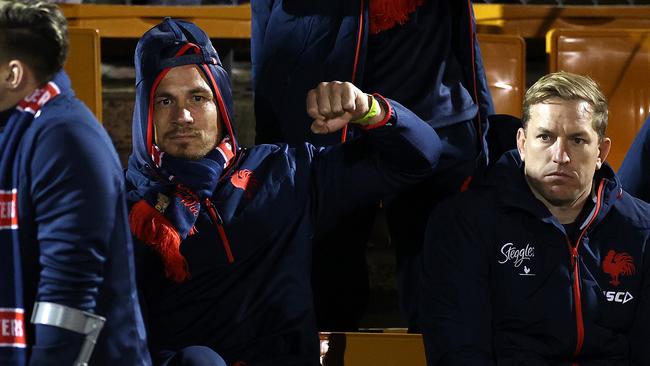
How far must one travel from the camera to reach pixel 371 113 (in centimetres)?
250

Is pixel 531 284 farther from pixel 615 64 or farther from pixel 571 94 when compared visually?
pixel 615 64

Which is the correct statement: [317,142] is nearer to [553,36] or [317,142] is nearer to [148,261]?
[148,261]

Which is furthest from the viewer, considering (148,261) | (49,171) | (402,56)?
(402,56)

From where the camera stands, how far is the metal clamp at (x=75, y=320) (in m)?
1.93

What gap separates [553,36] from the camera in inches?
155

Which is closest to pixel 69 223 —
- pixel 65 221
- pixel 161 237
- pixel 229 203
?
pixel 65 221

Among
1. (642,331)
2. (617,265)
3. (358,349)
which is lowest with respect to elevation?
(358,349)

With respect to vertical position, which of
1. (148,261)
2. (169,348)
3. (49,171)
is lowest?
(169,348)

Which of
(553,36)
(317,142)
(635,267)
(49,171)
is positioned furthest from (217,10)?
(49,171)

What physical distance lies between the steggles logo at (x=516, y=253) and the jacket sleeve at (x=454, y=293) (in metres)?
0.04

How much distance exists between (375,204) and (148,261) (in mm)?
587

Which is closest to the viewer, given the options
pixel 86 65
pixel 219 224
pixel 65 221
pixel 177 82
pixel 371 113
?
pixel 65 221

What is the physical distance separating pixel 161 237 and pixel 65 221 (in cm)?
63

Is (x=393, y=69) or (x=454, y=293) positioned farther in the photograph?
(x=393, y=69)
